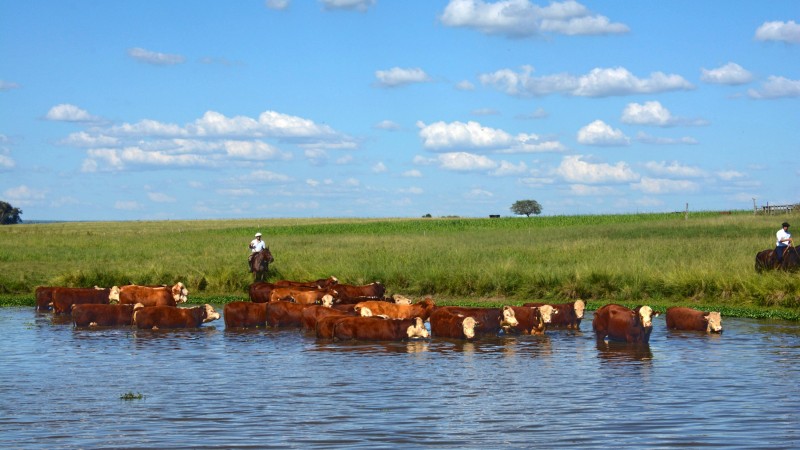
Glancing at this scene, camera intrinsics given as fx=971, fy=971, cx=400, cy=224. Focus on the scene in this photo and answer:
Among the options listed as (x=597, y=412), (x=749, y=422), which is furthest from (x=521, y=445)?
(x=749, y=422)

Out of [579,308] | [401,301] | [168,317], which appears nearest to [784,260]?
[579,308]

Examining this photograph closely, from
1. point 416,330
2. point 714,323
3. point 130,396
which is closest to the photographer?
point 130,396

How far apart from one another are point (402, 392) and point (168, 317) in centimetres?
991

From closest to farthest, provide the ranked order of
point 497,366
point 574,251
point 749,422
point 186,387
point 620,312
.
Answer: point 749,422, point 186,387, point 497,366, point 620,312, point 574,251

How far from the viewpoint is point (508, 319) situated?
20.2 m

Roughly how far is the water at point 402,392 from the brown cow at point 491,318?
48 cm

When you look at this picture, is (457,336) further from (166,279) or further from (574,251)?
(574,251)

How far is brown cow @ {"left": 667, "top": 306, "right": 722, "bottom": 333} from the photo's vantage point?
64.8 ft

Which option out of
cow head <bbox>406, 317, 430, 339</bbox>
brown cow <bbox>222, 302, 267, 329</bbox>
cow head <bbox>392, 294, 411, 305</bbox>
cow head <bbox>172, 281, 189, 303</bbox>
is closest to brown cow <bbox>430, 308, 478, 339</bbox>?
cow head <bbox>406, 317, 430, 339</bbox>

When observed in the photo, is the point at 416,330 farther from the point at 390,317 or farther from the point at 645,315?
the point at 645,315

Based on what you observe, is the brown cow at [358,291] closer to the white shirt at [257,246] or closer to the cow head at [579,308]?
the cow head at [579,308]

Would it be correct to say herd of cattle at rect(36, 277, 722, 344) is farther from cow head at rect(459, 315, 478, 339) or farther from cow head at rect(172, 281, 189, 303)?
cow head at rect(172, 281, 189, 303)

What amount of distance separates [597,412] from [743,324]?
10993 millimetres

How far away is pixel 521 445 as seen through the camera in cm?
1043
